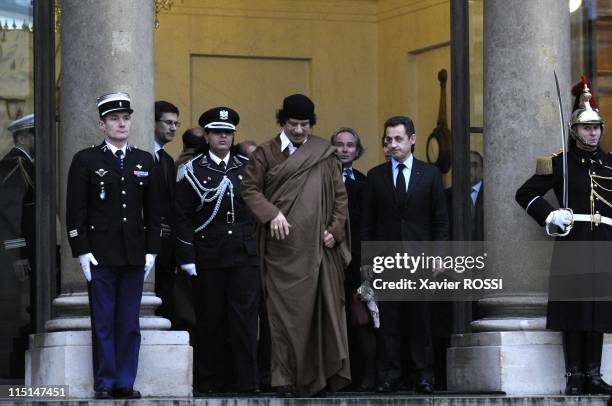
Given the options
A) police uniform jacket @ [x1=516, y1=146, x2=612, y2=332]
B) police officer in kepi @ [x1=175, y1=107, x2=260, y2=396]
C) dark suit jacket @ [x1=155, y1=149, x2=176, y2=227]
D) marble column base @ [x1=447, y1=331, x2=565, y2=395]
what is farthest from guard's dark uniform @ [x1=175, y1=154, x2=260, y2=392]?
police uniform jacket @ [x1=516, y1=146, x2=612, y2=332]

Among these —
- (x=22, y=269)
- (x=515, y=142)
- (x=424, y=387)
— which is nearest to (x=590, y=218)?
(x=515, y=142)

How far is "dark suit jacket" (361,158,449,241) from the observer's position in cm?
1484

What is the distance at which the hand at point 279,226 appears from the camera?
13.9m

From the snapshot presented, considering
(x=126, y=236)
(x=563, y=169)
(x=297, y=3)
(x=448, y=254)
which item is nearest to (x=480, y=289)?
(x=448, y=254)

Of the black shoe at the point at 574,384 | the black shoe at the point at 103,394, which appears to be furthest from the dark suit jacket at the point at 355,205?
the black shoe at the point at 103,394

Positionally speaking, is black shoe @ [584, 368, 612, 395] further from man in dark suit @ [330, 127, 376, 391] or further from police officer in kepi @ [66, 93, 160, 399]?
police officer in kepi @ [66, 93, 160, 399]

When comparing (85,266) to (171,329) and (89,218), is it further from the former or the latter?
(171,329)

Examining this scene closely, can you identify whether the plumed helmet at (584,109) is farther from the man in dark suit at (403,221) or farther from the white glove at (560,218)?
the man in dark suit at (403,221)

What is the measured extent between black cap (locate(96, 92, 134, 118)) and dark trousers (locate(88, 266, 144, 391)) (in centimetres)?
104

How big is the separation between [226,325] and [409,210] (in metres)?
1.53

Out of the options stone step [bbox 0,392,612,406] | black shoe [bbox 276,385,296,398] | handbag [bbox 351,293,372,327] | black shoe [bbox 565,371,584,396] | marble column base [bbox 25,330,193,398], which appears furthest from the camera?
handbag [bbox 351,293,372,327]

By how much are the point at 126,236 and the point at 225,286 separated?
1.31 m

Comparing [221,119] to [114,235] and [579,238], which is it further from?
[579,238]

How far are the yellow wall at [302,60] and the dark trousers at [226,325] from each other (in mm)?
4859
